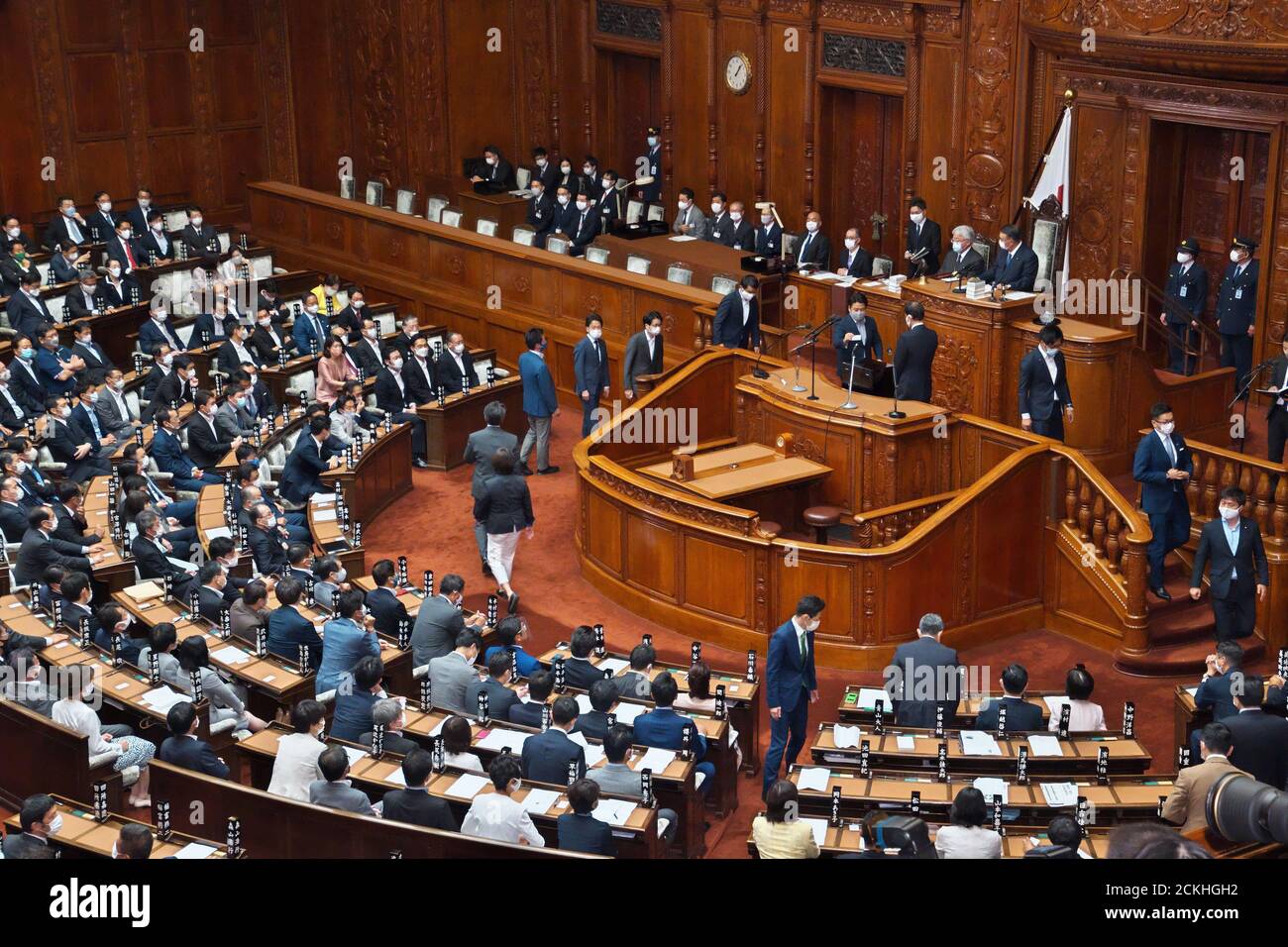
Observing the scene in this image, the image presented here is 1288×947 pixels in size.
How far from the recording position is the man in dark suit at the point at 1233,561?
35.3 feet

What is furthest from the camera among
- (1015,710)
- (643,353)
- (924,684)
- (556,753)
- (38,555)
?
(643,353)

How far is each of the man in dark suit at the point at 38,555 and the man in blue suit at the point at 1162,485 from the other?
7.54m

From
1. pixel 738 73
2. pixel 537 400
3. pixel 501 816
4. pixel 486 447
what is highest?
pixel 738 73

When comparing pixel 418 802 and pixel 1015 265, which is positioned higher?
pixel 1015 265

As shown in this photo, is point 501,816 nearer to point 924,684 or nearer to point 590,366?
point 924,684

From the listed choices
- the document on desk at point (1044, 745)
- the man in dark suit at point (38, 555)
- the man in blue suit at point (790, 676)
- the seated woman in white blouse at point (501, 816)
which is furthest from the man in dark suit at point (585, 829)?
the man in dark suit at point (38, 555)

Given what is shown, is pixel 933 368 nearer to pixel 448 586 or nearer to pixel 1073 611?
pixel 1073 611

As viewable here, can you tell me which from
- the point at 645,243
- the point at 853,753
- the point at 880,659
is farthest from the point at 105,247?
the point at 853,753

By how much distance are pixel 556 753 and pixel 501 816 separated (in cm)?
72

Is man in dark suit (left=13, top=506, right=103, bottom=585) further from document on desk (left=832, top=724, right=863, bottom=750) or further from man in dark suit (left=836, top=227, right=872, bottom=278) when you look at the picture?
man in dark suit (left=836, top=227, right=872, bottom=278)

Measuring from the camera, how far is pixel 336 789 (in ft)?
25.9

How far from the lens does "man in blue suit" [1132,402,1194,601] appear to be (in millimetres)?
11453

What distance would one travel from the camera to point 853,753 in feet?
28.8

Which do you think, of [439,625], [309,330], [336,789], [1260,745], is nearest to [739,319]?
[309,330]
